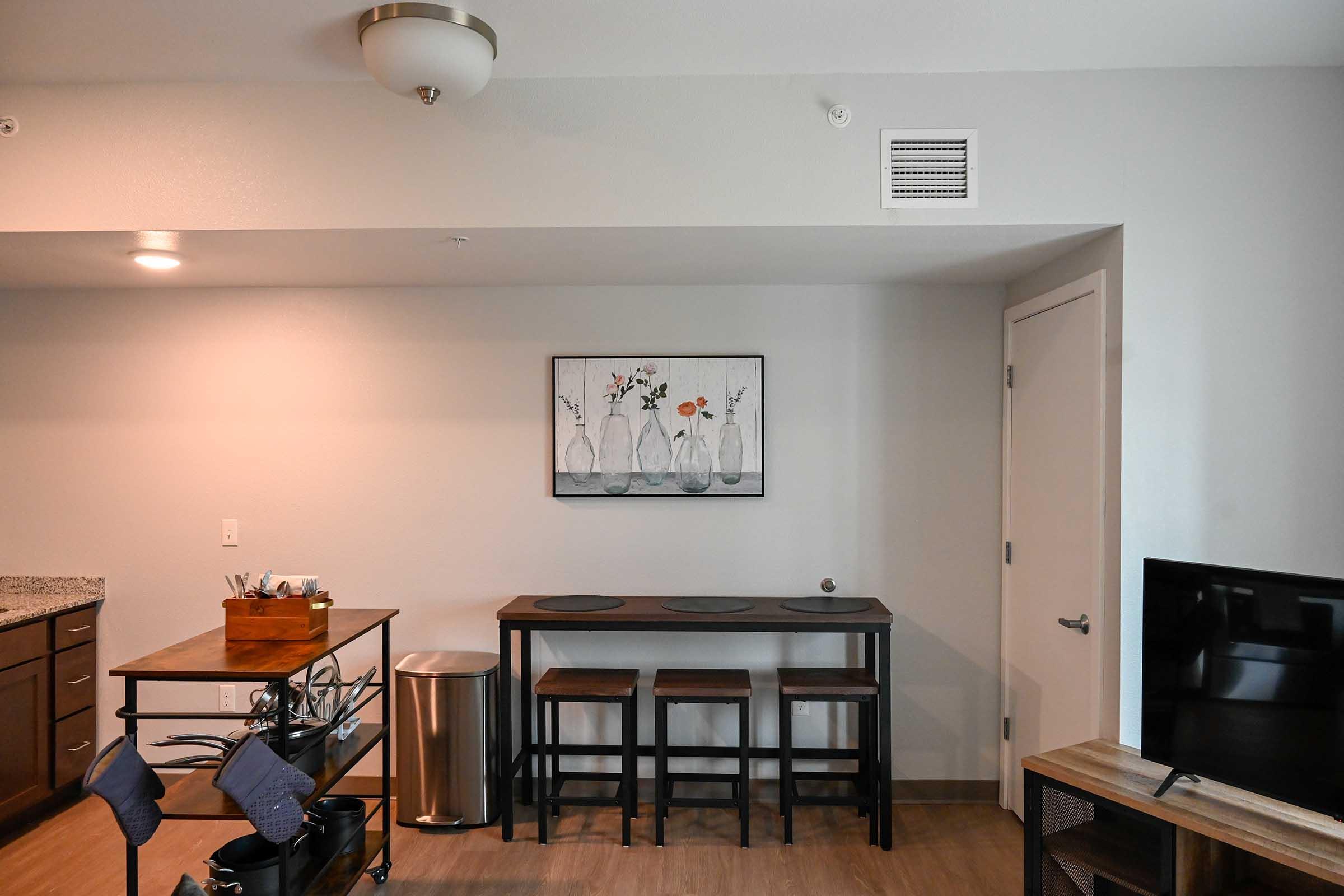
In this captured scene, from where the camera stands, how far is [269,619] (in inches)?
94.0

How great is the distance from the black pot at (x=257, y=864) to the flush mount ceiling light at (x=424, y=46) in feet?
6.45

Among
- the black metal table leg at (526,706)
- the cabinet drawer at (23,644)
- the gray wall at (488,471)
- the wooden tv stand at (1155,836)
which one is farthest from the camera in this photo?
the gray wall at (488,471)

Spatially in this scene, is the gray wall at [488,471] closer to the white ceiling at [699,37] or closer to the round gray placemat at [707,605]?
the round gray placemat at [707,605]

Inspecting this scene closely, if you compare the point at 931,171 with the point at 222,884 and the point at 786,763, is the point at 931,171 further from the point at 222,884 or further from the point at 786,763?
the point at 222,884

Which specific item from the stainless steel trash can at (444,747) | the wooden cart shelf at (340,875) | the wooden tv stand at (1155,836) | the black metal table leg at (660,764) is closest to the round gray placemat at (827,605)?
the black metal table leg at (660,764)

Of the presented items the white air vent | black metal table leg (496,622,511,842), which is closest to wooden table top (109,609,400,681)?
black metal table leg (496,622,511,842)

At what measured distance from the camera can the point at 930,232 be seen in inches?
103

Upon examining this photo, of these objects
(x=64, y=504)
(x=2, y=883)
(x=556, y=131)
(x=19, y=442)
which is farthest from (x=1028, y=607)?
(x=19, y=442)

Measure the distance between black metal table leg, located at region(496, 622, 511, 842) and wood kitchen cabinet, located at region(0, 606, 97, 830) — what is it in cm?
176

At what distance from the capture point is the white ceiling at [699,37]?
2.16 m

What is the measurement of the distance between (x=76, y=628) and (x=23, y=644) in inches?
12.1

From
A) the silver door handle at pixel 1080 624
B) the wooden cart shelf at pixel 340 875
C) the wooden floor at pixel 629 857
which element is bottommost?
the wooden floor at pixel 629 857

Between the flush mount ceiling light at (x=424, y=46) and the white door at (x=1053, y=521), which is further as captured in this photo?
the white door at (x=1053, y=521)

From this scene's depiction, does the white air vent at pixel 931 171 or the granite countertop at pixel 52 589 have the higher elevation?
the white air vent at pixel 931 171
